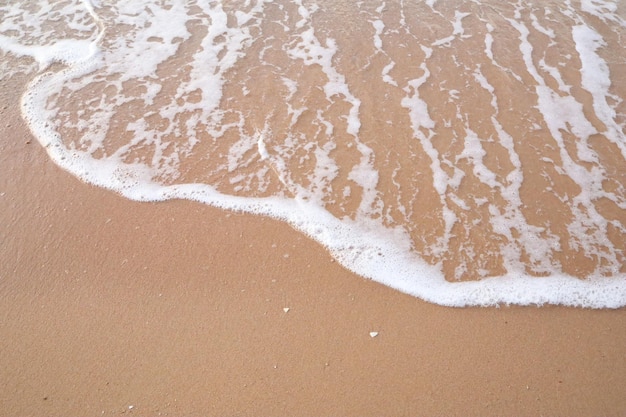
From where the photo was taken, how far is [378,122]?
3.97m

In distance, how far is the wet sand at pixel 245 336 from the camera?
2322 mm

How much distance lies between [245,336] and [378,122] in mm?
2154

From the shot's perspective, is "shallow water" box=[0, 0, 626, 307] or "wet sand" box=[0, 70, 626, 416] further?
"shallow water" box=[0, 0, 626, 307]

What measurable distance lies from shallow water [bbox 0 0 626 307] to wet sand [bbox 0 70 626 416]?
22cm

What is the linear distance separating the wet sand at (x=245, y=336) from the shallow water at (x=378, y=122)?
0.72ft

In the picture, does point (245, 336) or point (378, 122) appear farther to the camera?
point (378, 122)

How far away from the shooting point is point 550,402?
231 cm

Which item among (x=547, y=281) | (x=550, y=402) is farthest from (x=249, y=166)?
(x=550, y=402)

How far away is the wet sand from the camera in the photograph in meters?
2.32

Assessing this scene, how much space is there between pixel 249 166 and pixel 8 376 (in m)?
1.93

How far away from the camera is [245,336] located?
2551 millimetres

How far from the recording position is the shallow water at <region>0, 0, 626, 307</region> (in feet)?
10.0

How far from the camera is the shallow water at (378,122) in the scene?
306 cm

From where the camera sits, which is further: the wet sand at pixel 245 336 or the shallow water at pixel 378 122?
the shallow water at pixel 378 122
